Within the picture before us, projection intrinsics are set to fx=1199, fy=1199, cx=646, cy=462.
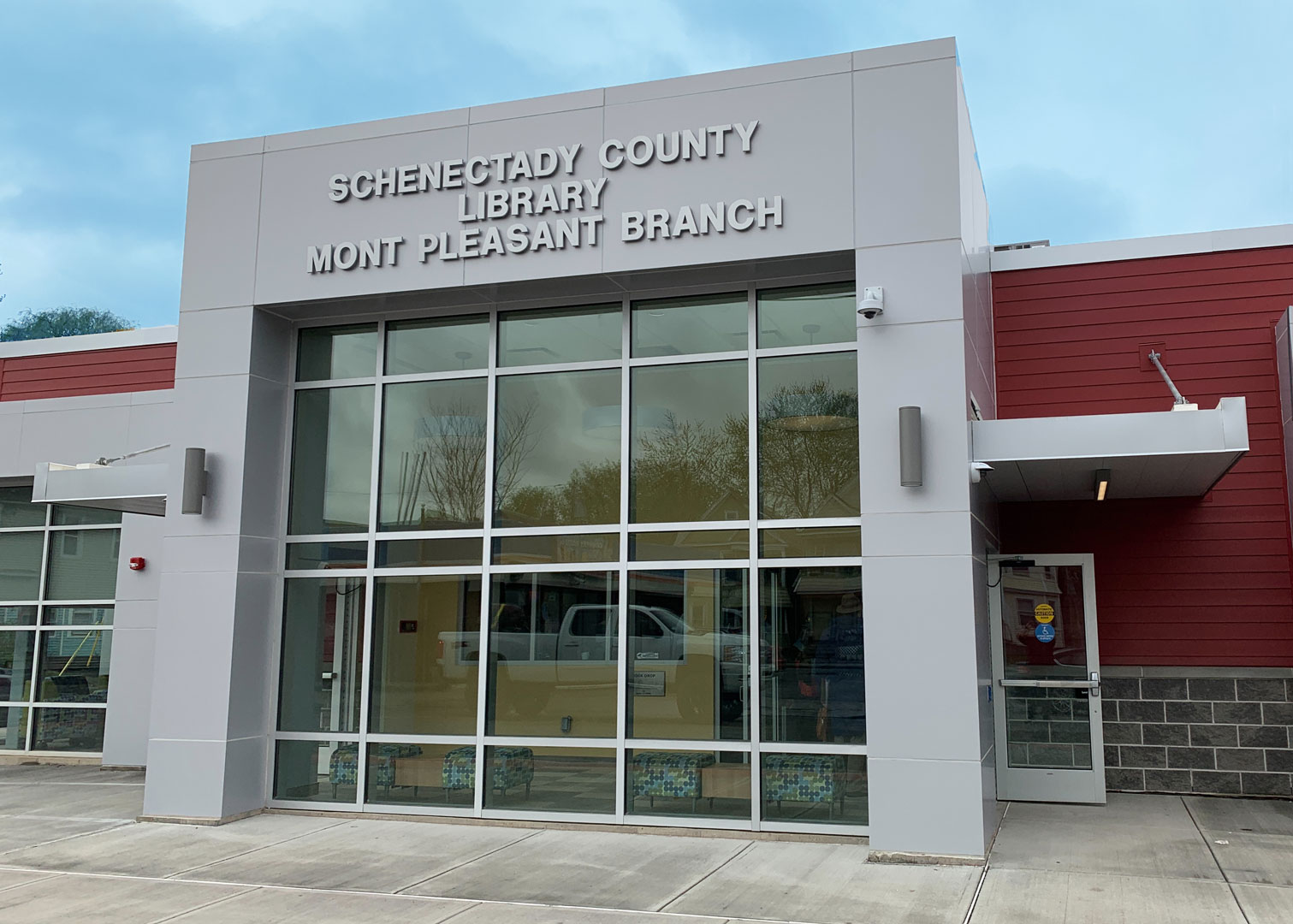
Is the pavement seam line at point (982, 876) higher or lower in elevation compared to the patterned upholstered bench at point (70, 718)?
lower

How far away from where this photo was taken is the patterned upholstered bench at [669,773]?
9.62 meters

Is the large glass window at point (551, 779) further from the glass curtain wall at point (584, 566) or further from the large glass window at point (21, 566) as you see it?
the large glass window at point (21, 566)

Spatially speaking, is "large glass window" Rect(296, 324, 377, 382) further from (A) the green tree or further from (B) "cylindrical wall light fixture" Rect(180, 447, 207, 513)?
(A) the green tree

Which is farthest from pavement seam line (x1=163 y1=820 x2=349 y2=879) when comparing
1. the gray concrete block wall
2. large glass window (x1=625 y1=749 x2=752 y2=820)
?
the gray concrete block wall

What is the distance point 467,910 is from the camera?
7.24m

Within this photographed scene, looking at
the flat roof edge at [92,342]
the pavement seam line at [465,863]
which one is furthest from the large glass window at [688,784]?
the flat roof edge at [92,342]

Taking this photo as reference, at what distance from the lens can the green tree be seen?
61.6m

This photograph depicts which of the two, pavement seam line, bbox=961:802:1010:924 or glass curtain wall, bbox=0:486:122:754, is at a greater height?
glass curtain wall, bbox=0:486:122:754

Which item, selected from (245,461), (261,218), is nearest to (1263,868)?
(245,461)

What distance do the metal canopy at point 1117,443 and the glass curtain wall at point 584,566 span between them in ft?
4.11

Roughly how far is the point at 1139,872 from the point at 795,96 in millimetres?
6242

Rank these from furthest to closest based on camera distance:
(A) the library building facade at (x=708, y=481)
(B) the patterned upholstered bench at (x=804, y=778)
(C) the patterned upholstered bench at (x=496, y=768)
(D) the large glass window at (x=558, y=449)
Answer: (D) the large glass window at (x=558, y=449) → (C) the patterned upholstered bench at (x=496, y=768) → (B) the patterned upholstered bench at (x=804, y=778) → (A) the library building facade at (x=708, y=481)

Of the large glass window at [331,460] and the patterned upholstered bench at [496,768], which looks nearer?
the patterned upholstered bench at [496,768]

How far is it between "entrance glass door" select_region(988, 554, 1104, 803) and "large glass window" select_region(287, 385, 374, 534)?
5974mm
